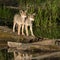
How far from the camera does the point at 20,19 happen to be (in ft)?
71.3

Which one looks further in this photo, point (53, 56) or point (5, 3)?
point (5, 3)

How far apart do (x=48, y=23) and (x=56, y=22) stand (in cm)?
154

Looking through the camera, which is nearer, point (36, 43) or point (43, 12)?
point (36, 43)

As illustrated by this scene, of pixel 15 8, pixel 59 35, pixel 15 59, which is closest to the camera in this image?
pixel 15 59

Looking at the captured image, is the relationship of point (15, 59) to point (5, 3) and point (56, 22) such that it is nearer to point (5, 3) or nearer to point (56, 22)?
point (56, 22)

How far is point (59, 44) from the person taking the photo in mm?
20172

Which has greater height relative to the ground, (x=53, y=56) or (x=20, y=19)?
(x=20, y=19)

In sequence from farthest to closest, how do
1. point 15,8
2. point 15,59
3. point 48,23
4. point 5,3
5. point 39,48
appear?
point 5,3 < point 15,8 < point 48,23 < point 39,48 < point 15,59

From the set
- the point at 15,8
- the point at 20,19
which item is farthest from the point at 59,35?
the point at 15,8

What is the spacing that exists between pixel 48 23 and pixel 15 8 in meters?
9.03

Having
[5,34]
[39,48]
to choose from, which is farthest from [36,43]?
[5,34]

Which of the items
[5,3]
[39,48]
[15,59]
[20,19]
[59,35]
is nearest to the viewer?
[15,59]

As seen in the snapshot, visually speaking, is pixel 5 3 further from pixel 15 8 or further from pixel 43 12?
pixel 43 12

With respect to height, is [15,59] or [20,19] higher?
[20,19]
